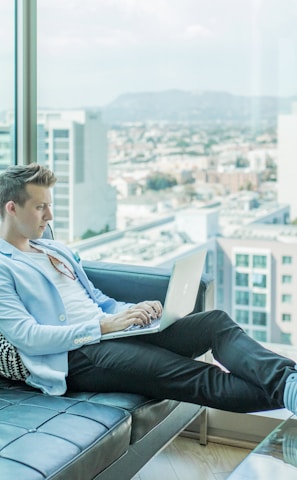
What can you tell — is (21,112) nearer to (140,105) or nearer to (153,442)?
(140,105)

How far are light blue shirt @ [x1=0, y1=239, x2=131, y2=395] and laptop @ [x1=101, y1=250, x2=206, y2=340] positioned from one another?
0.13 metres

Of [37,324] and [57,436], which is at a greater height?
[37,324]

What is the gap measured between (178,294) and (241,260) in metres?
0.99

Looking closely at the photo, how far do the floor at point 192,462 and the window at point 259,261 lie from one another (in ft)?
2.77

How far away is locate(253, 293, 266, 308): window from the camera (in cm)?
331

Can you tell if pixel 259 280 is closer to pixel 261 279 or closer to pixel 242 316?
pixel 261 279

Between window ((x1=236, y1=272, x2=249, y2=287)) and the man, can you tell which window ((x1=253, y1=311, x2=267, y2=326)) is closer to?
window ((x1=236, y1=272, x2=249, y2=287))

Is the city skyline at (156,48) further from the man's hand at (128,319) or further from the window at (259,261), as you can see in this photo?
the man's hand at (128,319)

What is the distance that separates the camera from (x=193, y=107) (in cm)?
331

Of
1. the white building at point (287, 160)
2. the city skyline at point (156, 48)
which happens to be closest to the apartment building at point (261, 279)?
the white building at point (287, 160)

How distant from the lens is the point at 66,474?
1.77 meters

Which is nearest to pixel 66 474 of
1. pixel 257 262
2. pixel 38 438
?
pixel 38 438

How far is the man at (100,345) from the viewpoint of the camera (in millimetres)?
2273

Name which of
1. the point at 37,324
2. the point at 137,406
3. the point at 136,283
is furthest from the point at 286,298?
the point at 37,324
